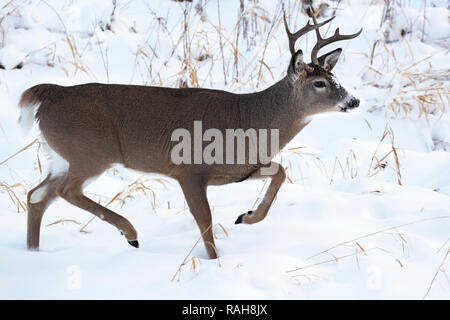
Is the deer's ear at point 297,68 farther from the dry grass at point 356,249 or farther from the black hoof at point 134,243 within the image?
the black hoof at point 134,243

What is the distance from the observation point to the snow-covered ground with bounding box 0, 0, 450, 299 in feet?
12.9

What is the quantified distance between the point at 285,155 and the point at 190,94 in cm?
206

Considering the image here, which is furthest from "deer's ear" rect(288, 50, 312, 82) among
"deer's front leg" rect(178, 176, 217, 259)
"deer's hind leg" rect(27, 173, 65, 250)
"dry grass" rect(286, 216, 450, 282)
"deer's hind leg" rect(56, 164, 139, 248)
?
"deer's hind leg" rect(27, 173, 65, 250)

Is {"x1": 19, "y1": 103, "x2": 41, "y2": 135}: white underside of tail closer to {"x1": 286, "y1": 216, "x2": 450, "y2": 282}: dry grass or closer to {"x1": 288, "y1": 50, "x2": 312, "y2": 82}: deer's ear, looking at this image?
{"x1": 288, "y1": 50, "x2": 312, "y2": 82}: deer's ear

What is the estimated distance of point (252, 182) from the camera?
6.10 metres

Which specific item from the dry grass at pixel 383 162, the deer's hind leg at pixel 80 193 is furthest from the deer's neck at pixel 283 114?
the dry grass at pixel 383 162

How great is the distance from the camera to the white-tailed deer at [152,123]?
4570 millimetres

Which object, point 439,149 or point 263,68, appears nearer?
point 439,149

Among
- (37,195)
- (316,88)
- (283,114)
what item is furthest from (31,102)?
(316,88)

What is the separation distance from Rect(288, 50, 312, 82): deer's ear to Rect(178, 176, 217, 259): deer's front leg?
3.02 feet

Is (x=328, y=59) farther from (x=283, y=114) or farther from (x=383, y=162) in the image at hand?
(x=383, y=162)

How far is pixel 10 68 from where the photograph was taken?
7.60m
